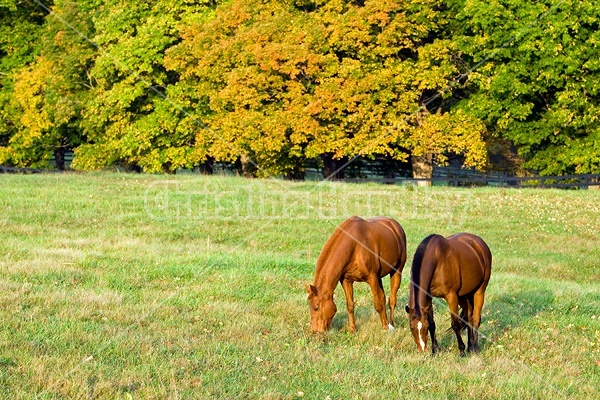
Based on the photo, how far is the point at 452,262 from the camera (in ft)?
30.4

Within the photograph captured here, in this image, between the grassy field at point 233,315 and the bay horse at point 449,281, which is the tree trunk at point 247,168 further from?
the bay horse at point 449,281

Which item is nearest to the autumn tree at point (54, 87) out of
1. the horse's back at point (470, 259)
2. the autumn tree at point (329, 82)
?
the autumn tree at point (329, 82)

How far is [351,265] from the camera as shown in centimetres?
1025

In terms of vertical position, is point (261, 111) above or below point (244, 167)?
above

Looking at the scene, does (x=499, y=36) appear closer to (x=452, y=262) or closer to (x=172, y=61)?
(x=172, y=61)

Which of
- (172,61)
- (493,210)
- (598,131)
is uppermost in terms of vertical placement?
(172,61)

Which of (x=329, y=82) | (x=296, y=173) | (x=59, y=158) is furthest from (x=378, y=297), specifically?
(x=59, y=158)

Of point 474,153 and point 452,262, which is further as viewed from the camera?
point 474,153

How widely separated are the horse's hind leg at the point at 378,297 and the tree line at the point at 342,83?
25471 millimetres

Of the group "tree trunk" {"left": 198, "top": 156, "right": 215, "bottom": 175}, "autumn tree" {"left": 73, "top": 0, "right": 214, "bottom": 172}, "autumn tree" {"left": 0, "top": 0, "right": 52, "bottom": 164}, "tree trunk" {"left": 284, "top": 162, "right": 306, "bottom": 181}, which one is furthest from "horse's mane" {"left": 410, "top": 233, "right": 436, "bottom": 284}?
"autumn tree" {"left": 0, "top": 0, "right": 52, "bottom": 164}

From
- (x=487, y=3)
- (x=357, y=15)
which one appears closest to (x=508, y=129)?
(x=487, y=3)

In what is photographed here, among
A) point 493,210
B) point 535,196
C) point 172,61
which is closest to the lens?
point 493,210

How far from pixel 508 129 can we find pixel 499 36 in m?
4.45

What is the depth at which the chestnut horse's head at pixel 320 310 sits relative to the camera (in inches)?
393
